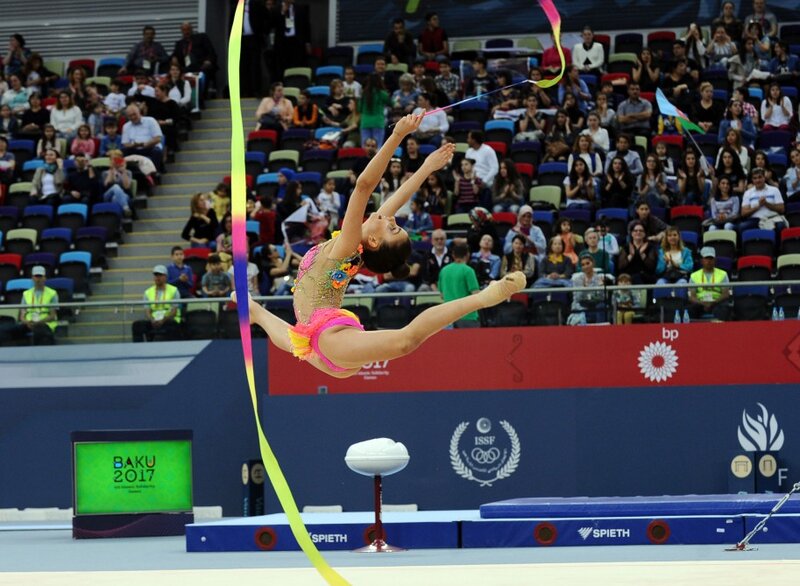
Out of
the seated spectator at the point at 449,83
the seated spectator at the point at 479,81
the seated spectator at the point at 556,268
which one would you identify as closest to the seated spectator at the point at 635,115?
the seated spectator at the point at 479,81

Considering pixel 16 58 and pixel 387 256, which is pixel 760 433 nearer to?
pixel 387 256

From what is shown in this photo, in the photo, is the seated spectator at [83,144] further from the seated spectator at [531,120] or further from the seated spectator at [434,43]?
the seated spectator at [531,120]

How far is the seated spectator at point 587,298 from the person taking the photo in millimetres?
12391

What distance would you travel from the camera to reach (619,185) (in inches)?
572

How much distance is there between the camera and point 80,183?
1678 cm

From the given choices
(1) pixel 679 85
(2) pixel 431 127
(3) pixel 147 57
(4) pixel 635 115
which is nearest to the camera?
(4) pixel 635 115

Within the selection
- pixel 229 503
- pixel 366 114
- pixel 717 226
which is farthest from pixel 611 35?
pixel 229 503

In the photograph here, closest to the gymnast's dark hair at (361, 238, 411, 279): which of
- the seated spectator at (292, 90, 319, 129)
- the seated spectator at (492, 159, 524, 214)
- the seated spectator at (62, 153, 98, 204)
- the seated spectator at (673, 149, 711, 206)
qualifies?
the seated spectator at (492, 159, 524, 214)

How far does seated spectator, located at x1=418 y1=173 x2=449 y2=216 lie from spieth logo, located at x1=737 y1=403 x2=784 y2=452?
4285 millimetres

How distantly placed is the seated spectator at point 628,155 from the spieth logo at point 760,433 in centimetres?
361

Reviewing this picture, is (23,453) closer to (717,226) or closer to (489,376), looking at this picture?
(489,376)

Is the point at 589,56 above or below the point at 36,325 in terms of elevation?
above

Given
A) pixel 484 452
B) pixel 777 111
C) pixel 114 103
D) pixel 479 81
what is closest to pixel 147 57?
pixel 114 103

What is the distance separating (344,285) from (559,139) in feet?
28.1
